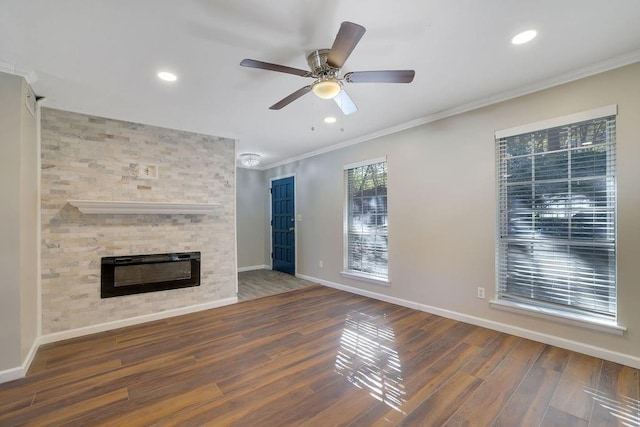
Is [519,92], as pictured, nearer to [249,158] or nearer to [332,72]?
[332,72]

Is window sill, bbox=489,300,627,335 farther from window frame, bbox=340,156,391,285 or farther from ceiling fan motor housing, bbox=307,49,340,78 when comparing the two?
ceiling fan motor housing, bbox=307,49,340,78

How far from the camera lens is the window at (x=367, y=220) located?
4289mm

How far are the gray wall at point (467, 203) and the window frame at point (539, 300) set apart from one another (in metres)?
0.06

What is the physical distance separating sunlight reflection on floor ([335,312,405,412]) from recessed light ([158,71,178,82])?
9.80 feet

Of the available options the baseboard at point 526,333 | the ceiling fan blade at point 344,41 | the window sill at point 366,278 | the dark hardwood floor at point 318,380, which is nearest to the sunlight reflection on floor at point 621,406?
the dark hardwood floor at point 318,380

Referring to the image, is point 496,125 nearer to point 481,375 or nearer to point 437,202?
point 437,202

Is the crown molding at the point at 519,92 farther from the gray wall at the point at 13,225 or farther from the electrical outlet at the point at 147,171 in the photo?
the gray wall at the point at 13,225

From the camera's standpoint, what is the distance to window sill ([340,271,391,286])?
4.17 metres

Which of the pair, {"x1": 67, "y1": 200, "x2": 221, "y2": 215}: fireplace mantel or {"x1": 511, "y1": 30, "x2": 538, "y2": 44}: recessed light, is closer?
{"x1": 511, "y1": 30, "x2": 538, "y2": 44}: recessed light

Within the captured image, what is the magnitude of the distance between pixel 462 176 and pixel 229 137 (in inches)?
133

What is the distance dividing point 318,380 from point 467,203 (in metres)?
2.54

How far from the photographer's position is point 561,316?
2.61 meters

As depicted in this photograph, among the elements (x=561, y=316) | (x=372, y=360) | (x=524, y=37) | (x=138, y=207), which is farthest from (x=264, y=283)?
(x=524, y=37)

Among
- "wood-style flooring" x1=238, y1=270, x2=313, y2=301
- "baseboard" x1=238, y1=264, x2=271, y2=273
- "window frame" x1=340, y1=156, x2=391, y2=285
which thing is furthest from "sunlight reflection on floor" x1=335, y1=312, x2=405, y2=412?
"baseboard" x1=238, y1=264, x2=271, y2=273
